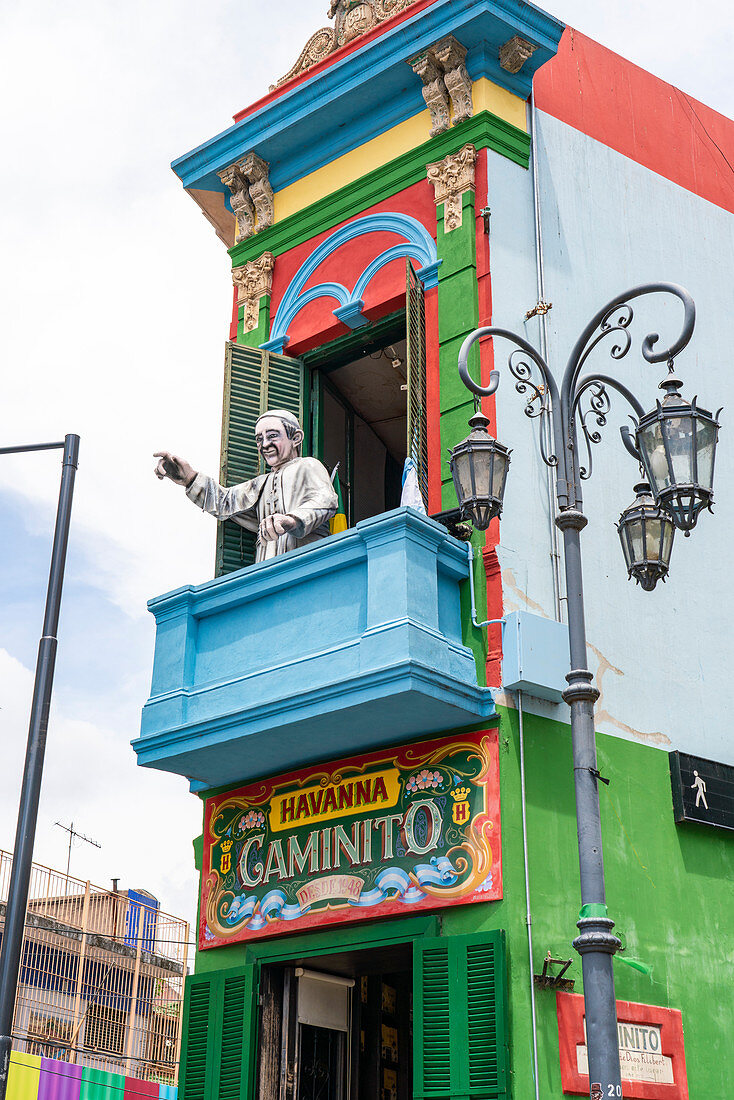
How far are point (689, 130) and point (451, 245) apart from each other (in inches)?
162

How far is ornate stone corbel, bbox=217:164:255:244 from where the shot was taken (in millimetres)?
13869

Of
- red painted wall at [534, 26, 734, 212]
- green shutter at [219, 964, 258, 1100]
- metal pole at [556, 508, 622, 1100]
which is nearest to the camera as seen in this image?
metal pole at [556, 508, 622, 1100]

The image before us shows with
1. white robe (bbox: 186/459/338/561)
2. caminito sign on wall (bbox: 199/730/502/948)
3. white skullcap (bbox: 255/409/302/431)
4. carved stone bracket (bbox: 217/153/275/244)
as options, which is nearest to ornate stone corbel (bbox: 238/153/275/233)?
carved stone bracket (bbox: 217/153/275/244)

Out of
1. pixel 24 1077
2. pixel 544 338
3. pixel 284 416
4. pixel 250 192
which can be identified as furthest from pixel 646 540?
pixel 24 1077

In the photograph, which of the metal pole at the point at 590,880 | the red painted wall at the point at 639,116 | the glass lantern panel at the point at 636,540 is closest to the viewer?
the metal pole at the point at 590,880

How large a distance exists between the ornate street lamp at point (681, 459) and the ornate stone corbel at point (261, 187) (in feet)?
24.9

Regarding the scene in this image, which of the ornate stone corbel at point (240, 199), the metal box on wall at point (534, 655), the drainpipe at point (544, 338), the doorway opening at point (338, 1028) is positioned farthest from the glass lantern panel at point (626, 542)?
the ornate stone corbel at point (240, 199)

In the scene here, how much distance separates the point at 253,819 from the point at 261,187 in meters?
6.58

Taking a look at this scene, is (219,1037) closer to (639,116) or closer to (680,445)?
(680,445)

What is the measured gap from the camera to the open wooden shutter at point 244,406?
1234cm

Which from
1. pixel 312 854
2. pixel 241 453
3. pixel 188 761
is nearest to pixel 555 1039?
pixel 312 854

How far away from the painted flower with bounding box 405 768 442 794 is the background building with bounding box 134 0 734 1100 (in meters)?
0.02

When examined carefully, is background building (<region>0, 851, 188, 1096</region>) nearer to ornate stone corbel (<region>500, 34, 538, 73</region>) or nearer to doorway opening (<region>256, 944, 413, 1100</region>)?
doorway opening (<region>256, 944, 413, 1100</region>)

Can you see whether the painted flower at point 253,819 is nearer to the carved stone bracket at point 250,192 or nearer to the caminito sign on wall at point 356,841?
the caminito sign on wall at point 356,841
